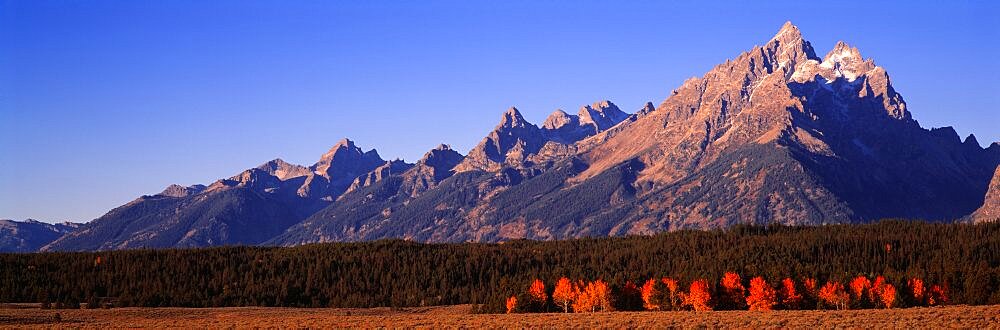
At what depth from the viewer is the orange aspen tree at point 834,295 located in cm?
18475

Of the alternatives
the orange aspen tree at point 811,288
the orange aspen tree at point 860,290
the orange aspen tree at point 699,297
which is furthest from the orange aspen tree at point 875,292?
the orange aspen tree at point 699,297

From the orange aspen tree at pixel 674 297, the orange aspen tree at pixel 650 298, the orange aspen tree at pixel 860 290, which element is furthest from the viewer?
the orange aspen tree at pixel 650 298

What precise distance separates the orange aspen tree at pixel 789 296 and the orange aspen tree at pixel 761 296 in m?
1.40

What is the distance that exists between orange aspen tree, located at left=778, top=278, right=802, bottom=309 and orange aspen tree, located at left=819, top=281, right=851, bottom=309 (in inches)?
149

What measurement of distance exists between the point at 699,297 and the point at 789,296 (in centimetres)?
1632

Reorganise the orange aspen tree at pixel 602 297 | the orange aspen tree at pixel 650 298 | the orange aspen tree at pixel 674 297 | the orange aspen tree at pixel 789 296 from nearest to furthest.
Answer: the orange aspen tree at pixel 789 296, the orange aspen tree at pixel 674 297, the orange aspen tree at pixel 650 298, the orange aspen tree at pixel 602 297

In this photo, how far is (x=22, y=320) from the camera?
5295 inches

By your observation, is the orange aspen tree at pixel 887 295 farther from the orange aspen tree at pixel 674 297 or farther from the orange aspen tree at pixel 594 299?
the orange aspen tree at pixel 594 299

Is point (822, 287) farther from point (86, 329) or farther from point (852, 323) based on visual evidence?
point (86, 329)

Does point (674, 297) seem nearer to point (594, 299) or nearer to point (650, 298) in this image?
point (650, 298)

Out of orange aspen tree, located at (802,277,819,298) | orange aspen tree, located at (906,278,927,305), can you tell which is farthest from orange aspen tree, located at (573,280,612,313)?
orange aspen tree, located at (906,278,927,305)

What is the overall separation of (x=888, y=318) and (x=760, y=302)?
2828 inches

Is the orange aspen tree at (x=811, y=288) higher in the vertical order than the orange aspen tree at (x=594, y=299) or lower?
higher

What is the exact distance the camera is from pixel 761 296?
19050 cm
